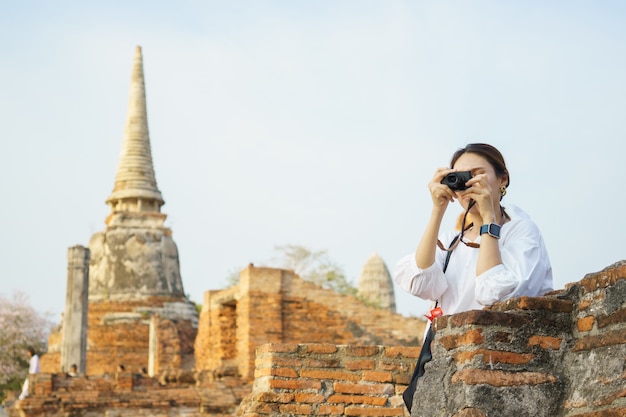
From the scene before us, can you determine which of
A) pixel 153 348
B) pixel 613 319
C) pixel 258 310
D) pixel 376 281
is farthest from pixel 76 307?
pixel 376 281

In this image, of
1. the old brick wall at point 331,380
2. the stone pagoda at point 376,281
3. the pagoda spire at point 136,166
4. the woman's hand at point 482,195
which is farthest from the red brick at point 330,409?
the stone pagoda at point 376,281

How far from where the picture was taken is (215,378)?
17.9 meters

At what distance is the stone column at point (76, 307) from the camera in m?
20.6

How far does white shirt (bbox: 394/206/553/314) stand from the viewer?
367 cm

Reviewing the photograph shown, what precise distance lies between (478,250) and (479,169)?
27 cm

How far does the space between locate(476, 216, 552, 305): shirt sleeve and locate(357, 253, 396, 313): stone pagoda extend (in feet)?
156

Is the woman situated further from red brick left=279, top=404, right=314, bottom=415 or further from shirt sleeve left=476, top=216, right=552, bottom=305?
red brick left=279, top=404, right=314, bottom=415

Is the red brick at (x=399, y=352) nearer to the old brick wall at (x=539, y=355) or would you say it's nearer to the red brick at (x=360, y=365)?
the red brick at (x=360, y=365)

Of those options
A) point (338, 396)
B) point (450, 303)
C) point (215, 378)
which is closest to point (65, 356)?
point (215, 378)

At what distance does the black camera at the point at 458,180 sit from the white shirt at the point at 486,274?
7.9 inches

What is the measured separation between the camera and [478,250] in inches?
152

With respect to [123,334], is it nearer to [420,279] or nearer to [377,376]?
[377,376]

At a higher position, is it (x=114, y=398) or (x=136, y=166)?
(x=136, y=166)

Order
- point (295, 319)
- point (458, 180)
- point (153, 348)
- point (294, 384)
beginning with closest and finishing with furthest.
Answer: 1. point (458, 180)
2. point (294, 384)
3. point (295, 319)
4. point (153, 348)
